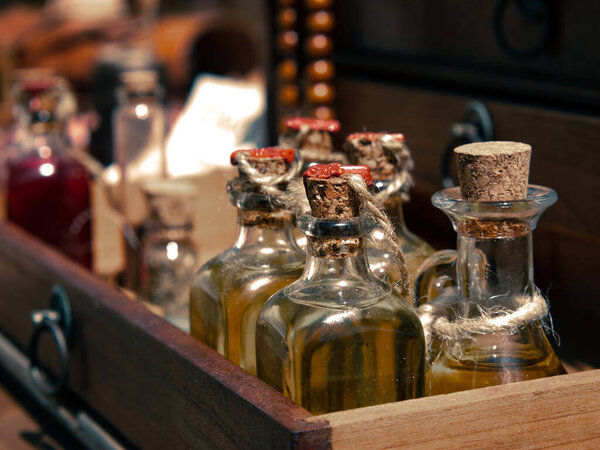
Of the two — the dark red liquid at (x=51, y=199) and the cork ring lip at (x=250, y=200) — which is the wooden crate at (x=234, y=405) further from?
the dark red liquid at (x=51, y=199)

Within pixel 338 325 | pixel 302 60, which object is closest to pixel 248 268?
pixel 338 325

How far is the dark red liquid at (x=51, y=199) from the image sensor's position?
893 millimetres

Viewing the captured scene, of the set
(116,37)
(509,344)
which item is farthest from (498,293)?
(116,37)

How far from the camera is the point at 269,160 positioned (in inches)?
18.2

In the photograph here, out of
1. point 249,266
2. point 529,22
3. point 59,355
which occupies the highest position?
point 529,22

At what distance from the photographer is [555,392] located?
37cm

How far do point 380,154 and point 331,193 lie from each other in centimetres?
11

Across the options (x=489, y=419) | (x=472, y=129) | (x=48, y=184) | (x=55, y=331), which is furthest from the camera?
(x=48, y=184)

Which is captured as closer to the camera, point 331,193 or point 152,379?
point 331,193

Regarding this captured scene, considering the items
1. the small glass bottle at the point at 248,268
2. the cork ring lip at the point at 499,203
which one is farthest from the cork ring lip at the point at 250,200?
the cork ring lip at the point at 499,203

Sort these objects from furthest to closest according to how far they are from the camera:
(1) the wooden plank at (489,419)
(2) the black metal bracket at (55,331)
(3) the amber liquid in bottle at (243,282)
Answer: (2) the black metal bracket at (55,331) < (3) the amber liquid in bottle at (243,282) < (1) the wooden plank at (489,419)

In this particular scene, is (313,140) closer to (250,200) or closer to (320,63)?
(250,200)

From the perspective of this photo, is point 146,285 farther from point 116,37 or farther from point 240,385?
point 116,37

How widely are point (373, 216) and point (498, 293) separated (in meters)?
0.07
